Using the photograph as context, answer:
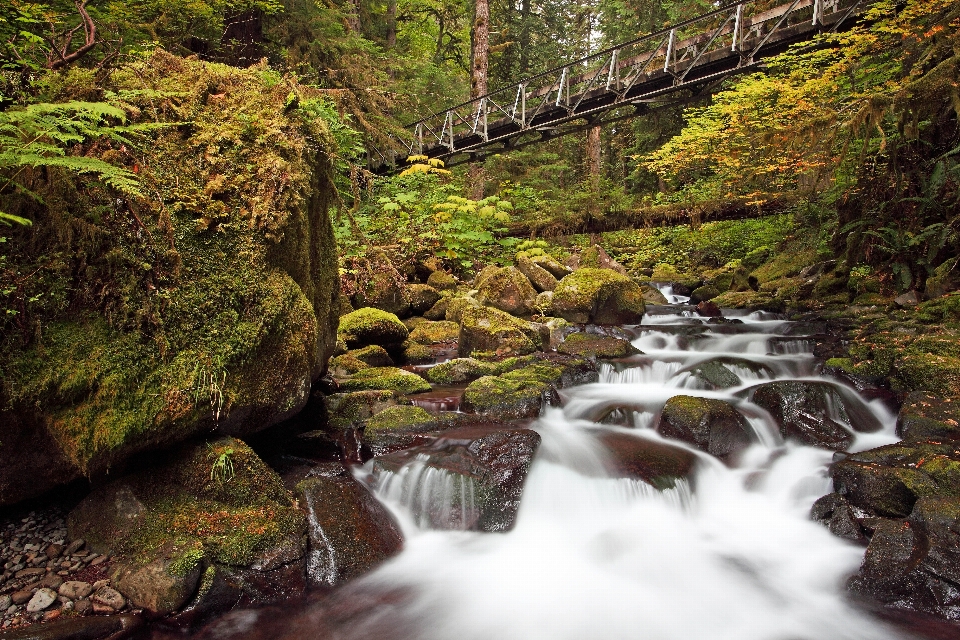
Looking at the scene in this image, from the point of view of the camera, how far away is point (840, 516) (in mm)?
4070

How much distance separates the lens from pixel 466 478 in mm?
4289

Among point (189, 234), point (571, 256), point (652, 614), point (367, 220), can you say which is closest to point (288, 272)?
point (189, 234)

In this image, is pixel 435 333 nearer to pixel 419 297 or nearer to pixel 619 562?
pixel 419 297

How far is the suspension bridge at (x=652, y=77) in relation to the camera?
35.6 feet

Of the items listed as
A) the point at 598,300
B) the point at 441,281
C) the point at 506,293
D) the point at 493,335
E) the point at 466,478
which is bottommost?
the point at 466,478

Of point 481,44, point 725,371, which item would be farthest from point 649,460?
point 481,44

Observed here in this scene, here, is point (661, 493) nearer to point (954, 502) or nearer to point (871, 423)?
point (954, 502)

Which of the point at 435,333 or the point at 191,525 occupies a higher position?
the point at 435,333

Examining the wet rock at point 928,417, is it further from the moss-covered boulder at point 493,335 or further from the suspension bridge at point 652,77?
the suspension bridge at point 652,77

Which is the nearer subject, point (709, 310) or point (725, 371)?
point (725, 371)

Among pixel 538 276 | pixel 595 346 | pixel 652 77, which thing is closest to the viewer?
pixel 595 346

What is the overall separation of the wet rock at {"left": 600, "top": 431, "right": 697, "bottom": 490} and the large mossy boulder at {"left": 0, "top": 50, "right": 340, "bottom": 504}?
303cm

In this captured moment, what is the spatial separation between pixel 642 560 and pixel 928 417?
3457 millimetres

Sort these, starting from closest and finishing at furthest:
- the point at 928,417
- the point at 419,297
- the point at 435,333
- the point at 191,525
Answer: the point at 191,525, the point at 928,417, the point at 435,333, the point at 419,297
